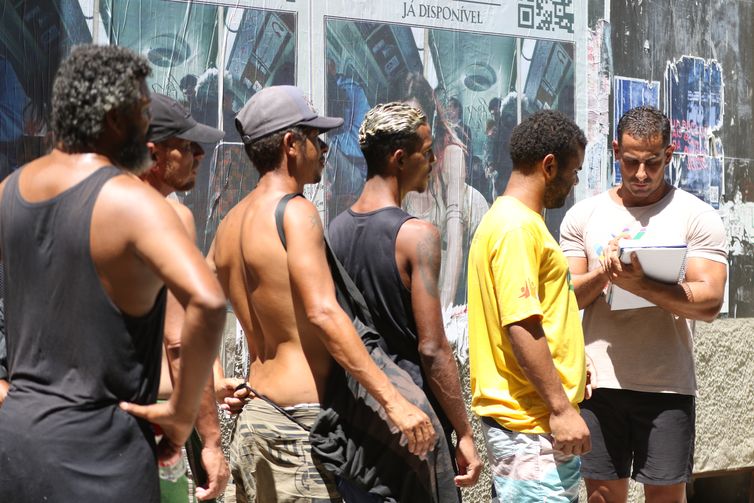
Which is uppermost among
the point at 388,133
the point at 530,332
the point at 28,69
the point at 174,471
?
the point at 28,69

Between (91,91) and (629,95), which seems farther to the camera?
(629,95)

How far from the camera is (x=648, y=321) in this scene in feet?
15.3

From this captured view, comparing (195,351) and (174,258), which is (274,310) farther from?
(174,258)

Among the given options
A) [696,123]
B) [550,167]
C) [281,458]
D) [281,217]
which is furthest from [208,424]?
[696,123]

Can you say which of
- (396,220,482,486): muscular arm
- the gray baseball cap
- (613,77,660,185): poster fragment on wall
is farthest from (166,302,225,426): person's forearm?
(613,77,660,185): poster fragment on wall

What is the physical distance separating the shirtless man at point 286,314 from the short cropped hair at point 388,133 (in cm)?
14

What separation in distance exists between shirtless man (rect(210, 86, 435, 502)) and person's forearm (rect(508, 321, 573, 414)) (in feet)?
1.53

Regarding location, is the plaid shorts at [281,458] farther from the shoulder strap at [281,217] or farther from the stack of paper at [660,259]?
the stack of paper at [660,259]

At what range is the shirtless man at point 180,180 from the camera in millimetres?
3320

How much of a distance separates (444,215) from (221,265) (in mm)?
2324

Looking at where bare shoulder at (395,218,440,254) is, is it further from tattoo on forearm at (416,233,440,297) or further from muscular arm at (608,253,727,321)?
muscular arm at (608,253,727,321)

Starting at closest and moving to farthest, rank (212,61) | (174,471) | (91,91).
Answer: (91,91) → (174,471) → (212,61)

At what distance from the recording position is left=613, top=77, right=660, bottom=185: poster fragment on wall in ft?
21.5

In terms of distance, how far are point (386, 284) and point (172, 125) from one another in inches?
33.5
